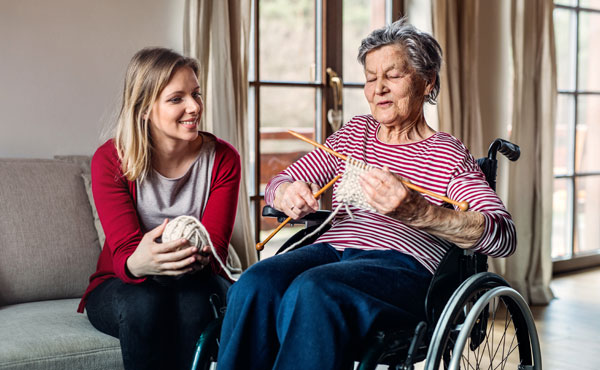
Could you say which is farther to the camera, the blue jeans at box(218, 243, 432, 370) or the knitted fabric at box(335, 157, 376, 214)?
the knitted fabric at box(335, 157, 376, 214)

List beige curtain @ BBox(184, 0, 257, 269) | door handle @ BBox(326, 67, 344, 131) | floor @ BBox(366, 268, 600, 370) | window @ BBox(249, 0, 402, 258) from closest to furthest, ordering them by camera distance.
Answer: beige curtain @ BBox(184, 0, 257, 269) < floor @ BBox(366, 268, 600, 370) < window @ BBox(249, 0, 402, 258) < door handle @ BBox(326, 67, 344, 131)

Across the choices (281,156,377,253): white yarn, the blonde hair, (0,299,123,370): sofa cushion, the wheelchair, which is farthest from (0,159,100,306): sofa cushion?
(281,156,377,253): white yarn

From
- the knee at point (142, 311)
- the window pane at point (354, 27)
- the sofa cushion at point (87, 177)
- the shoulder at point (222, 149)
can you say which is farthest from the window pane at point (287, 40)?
the knee at point (142, 311)

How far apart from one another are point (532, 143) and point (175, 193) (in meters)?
2.62

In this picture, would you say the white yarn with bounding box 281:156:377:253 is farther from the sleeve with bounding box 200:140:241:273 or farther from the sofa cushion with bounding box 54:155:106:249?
the sofa cushion with bounding box 54:155:106:249

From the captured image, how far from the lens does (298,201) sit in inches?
67.2

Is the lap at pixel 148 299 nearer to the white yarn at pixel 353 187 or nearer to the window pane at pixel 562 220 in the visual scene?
the white yarn at pixel 353 187

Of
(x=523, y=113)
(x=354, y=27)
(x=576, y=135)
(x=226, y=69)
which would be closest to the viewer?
(x=226, y=69)

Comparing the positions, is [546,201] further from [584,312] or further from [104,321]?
[104,321]

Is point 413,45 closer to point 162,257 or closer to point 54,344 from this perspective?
point 162,257

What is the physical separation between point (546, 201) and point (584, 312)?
0.70 meters

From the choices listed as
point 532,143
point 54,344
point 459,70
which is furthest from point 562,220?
point 54,344

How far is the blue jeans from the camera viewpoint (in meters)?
1.45

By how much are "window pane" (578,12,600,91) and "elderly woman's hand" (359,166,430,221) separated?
3.53 meters
